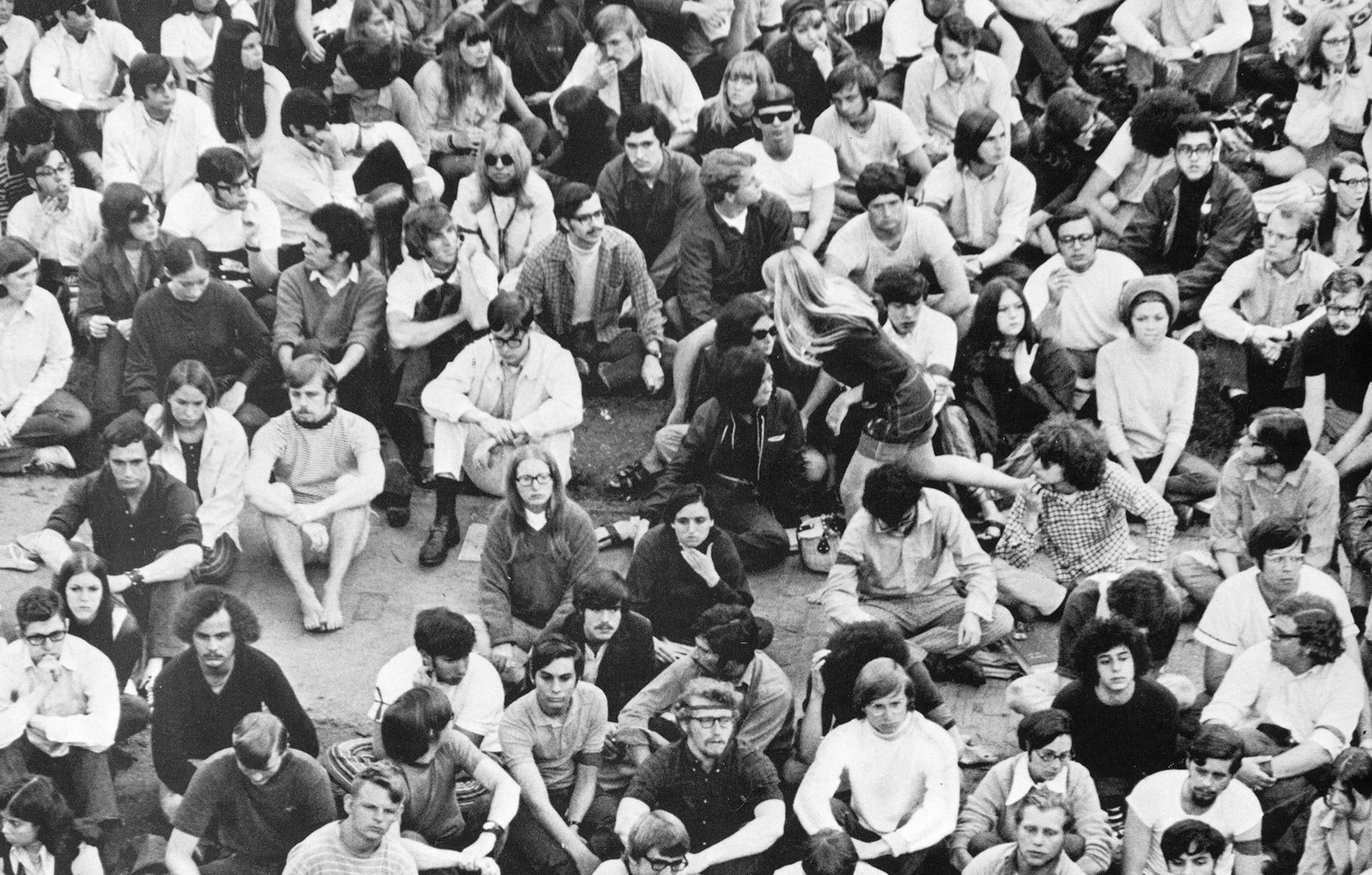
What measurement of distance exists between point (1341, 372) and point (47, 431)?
18.6 ft

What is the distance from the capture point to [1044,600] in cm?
984

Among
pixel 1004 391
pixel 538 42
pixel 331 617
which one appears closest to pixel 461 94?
pixel 538 42

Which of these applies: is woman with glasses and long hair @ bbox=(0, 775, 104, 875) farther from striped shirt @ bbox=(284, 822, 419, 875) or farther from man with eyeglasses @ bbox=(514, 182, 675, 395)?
man with eyeglasses @ bbox=(514, 182, 675, 395)

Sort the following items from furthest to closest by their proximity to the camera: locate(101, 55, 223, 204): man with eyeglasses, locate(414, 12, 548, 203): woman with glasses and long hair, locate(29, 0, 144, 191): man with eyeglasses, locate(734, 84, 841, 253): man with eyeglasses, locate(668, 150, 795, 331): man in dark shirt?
locate(29, 0, 144, 191): man with eyeglasses
locate(414, 12, 548, 203): woman with glasses and long hair
locate(101, 55, 223, 204): man with eyeglasses
locate(734, 84, 841, 253): man with eyeglasses
locate(668, 150, 795, 331): man in dark shirt

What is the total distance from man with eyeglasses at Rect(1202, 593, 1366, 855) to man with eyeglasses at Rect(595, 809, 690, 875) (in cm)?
208

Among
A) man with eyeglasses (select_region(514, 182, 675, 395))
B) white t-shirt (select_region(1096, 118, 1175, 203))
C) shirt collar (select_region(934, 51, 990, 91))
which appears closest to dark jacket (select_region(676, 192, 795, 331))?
man with eyeglasses (select_region(514, 182, 675, 395))

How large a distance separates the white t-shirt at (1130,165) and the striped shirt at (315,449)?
150 inches

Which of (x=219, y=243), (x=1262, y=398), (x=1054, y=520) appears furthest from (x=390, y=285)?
(x=1262, y=398)

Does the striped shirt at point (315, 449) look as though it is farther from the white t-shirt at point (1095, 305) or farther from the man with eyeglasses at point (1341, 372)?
the man with eyeglasses at point (1341, 372)

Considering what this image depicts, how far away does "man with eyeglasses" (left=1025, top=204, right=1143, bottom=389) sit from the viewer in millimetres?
10719

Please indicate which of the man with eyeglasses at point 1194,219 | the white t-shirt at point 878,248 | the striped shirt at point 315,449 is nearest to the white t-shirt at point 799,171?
the white t-shirt at point 878,248

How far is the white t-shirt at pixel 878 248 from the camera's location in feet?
35.8

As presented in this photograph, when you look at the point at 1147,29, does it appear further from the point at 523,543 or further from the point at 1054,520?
the point at 523,543

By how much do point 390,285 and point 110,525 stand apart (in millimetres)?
1761
